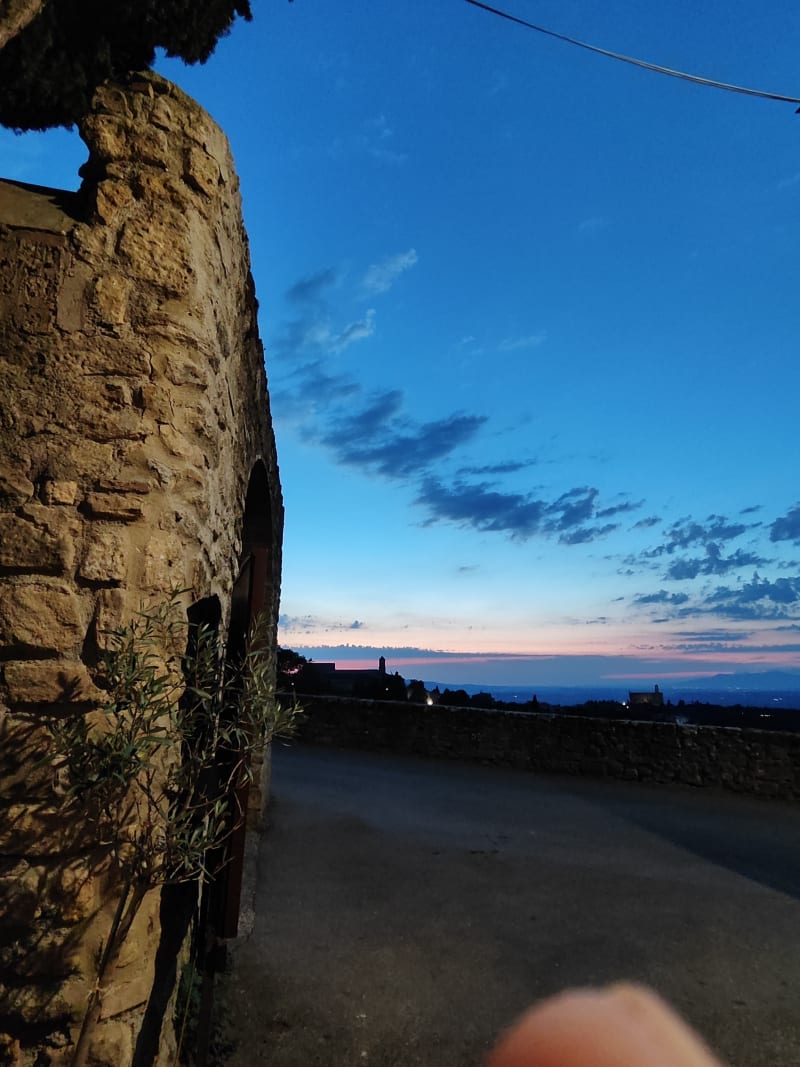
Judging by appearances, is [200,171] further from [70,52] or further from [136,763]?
[70,52]

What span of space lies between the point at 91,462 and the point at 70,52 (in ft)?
11.6

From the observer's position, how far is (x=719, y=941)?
13.9 ft

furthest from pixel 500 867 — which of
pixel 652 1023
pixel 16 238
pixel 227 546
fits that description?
pixel 16 238

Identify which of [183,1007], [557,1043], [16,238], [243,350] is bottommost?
[557,1043]

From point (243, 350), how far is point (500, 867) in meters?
4.88

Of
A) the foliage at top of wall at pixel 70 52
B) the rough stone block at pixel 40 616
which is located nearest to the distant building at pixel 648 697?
the foliage at top of wall at pixel 70 52

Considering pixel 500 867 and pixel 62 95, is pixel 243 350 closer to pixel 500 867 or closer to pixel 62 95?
pixel 62 95

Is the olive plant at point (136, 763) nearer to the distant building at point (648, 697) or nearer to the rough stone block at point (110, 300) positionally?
the rough stone block at point (110, 300)

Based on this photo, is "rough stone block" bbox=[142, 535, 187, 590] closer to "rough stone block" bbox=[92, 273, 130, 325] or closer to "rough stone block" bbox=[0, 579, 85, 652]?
"rough stone block" bbox=[0, 579, 85, 652]

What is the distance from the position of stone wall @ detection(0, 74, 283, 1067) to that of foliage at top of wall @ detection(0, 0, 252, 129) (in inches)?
73.8

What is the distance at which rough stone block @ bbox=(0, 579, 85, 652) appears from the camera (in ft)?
6.28

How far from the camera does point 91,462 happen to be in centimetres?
206

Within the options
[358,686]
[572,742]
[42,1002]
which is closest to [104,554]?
[42,1002]

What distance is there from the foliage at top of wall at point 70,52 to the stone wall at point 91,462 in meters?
1.88
